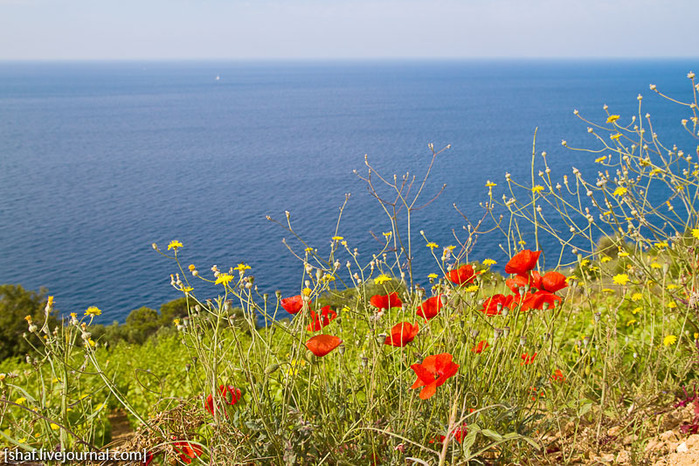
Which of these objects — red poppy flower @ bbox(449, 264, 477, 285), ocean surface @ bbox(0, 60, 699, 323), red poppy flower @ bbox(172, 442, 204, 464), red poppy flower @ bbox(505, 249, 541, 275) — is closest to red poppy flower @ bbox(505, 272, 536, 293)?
red poppy flower @ bbox(505, 249, 541, 275)

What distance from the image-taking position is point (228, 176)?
4059 centimetres

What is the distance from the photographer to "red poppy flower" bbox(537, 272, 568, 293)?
6.14 feet

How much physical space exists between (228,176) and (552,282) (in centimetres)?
4021

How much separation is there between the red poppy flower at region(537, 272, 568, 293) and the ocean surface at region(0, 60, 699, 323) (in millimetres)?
17549

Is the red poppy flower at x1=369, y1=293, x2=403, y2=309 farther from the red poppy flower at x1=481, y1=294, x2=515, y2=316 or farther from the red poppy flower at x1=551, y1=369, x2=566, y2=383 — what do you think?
the red poppy flower at x1=551, y1=369, x2=566, y2=383

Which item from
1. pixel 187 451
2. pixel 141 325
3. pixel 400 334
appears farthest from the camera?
pixel 141 325

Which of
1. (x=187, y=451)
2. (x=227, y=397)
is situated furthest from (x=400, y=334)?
(x=187, y=451)

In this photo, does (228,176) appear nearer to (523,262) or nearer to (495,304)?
(495,304)

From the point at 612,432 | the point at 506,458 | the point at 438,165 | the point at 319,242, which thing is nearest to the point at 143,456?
the point at 506,458

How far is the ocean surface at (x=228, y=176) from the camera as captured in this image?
1006 inches

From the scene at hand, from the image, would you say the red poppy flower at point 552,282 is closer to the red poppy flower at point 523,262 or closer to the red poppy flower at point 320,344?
the red poppy flower at point 523,262

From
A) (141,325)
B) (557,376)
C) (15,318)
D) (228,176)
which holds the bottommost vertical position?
(141,325)

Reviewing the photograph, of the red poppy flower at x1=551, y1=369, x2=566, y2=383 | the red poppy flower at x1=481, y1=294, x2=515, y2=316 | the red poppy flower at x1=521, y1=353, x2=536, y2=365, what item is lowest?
the red poppy flower at x1=551, y1=369, x2=566, y2=383

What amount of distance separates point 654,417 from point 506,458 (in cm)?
87
